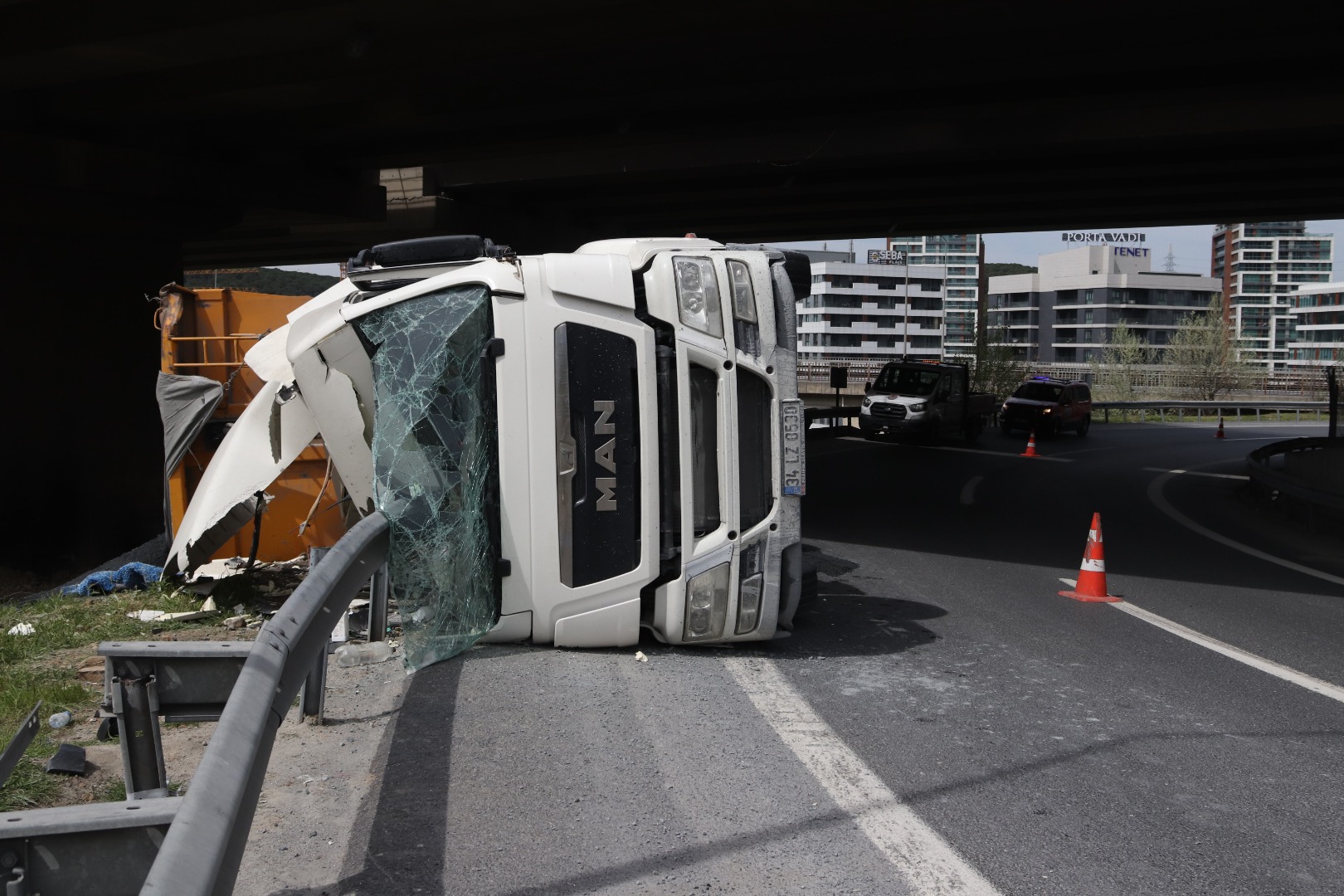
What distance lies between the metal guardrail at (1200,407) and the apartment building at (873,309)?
9306 cm

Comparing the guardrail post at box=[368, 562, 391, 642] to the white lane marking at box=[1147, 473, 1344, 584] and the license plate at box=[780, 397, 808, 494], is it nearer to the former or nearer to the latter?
the license plate at box=[780, 397, 808, 494]

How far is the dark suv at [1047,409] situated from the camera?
38.5 m

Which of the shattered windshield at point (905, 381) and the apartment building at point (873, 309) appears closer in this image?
the shattered windshield at point (905, 381)

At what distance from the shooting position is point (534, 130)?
17844mm

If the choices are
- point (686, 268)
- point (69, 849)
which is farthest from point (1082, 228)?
point (69, 849)

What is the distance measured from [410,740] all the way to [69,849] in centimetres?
267

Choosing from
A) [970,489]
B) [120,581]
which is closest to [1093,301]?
[970,489]

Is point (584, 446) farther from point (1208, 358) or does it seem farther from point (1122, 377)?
point (1208, 358)

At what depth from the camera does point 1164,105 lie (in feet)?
50.1

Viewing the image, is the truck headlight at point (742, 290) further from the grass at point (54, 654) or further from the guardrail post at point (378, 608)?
the grass at point (54, 654)

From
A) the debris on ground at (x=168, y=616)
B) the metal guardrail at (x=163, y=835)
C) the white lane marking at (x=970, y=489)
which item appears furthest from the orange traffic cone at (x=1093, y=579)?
the white lane marking at (x=970, y=489)

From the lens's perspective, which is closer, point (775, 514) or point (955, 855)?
point (955, 855)

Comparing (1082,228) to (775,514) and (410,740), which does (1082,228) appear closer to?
(775,514)

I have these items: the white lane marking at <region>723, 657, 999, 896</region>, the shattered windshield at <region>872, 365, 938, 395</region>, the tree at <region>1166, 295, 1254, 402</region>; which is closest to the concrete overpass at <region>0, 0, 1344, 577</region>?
the white lane marking at <region>723, 657, 999, 896</region>
